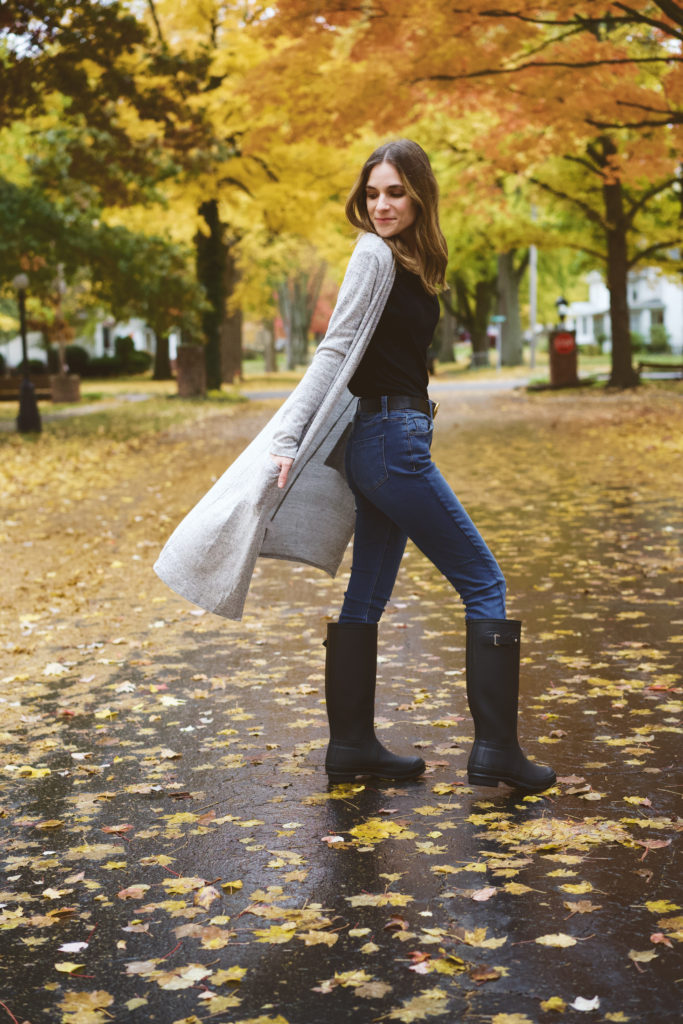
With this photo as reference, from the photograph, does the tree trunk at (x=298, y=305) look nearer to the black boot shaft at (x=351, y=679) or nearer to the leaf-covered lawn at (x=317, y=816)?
the leaf-covered lawn at (x=317, y=816)

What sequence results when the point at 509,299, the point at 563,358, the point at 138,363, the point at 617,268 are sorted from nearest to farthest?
1. the point at 617,268
2. the point at 563,358
3. the point at 509,299
4. the point at 138,363

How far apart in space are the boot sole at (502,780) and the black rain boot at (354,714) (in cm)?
32

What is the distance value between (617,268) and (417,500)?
2696 centimetres

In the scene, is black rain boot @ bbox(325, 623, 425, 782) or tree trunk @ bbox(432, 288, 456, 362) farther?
tree trunk @ bbox(432, 288, 456, 362)

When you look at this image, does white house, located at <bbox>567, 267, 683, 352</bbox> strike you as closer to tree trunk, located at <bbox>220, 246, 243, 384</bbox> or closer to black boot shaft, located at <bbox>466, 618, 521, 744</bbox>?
tree trunk, located at <bbox>220, 246, 243, 384</bbox>

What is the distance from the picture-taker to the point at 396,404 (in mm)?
4242

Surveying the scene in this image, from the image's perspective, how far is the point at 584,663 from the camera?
621 cm

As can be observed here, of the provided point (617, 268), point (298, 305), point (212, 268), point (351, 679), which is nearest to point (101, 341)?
point (298, 305)

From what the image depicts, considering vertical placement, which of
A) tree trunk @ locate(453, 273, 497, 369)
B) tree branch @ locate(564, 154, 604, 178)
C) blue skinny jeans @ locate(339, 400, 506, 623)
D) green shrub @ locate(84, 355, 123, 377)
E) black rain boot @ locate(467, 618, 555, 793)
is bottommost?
black rain boot @ locate(467, 618, 555, 793)

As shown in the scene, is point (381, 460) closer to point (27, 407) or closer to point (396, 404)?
point (396, 404)

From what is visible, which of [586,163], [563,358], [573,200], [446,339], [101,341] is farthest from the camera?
[101,341]

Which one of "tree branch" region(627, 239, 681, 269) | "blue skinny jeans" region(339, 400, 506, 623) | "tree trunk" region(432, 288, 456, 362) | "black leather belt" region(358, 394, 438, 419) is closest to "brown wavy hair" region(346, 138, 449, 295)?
"black leather belt" region(358, 394, 438, 419)

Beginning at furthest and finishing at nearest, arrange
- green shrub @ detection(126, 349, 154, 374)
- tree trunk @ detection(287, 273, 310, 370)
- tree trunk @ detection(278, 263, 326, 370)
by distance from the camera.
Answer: tree trunk @ detection(287, 273, 310, 370), green shrub @ detection(126, 349, 154, 374), tree trunk @ detection(278, 263, 326, 370)

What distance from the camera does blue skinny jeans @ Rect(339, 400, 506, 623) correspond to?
13.9ft
